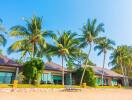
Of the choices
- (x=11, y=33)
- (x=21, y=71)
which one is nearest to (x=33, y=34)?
(x=11, y=33)

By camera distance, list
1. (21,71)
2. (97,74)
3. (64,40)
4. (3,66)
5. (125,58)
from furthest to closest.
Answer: (125,58), (97,74), (64,40), (21,71), (3,66)

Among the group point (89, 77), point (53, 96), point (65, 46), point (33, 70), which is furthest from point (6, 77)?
point (89, 77)

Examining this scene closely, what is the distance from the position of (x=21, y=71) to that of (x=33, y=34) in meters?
5.65

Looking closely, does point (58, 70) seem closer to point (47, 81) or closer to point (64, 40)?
point (47, 81)

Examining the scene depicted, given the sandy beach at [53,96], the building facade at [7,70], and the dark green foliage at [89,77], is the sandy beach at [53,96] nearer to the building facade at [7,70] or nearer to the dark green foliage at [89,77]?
the building facade at [7,70]

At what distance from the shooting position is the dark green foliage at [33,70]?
2645 centimetres

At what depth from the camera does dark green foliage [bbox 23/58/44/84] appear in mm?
26448

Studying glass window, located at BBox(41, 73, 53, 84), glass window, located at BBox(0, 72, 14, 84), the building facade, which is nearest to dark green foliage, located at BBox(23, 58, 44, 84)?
the building facade

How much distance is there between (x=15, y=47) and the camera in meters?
27.2

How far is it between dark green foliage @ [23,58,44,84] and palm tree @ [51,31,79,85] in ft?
Result: 19.4

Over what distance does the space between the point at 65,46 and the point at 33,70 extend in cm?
823

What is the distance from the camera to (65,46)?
32562mm

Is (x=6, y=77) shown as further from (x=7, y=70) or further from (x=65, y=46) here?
(x=65, y=46)

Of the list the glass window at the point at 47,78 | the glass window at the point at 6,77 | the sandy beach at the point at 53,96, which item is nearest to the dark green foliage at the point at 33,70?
the glass window at the point at 6,77
